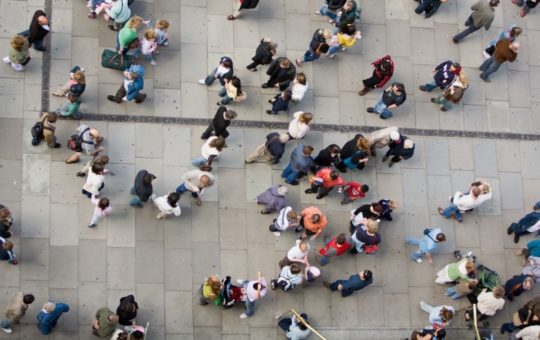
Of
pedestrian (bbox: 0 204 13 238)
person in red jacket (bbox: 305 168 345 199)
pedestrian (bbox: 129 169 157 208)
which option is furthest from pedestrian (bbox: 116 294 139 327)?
person in red jacket (bbox: 305 168 345 199)

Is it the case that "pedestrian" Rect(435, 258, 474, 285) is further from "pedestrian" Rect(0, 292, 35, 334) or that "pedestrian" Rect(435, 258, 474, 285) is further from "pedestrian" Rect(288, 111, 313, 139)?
"pedestrian" Rect(0, 292, 35, 334)

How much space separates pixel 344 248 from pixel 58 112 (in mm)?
6736

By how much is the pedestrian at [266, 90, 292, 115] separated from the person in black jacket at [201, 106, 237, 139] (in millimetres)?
1352

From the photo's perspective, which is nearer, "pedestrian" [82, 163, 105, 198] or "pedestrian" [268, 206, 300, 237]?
"pedestrian" [82, 163, 105, 198]

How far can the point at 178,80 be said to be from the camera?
17.9 meters

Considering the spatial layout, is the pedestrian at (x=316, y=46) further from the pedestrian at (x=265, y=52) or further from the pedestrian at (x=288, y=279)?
the pedestrian at (x=288, y=279)

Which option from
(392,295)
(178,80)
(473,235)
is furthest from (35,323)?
(473,235)

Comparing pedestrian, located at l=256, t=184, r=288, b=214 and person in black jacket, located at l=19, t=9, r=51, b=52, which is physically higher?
person in black jacket, located at l=19, t=9, r=51, b=52

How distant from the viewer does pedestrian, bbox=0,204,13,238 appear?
1455cm

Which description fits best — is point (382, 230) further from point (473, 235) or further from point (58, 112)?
point (58, 112)

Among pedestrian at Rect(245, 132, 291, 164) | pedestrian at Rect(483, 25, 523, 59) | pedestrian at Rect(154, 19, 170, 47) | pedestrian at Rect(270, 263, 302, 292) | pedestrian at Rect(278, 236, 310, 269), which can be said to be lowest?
pedestrian at Rect(270, 263, 302, 292)

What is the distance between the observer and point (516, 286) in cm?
1686

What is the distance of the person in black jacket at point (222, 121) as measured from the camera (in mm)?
16266

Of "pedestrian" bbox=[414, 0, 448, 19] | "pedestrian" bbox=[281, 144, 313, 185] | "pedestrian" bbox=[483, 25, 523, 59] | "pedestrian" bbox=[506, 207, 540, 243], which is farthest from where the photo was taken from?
"pedestrian" bbox=[414, 0, 448, 19]
